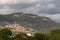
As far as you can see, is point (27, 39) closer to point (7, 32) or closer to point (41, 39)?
point (41, 39)

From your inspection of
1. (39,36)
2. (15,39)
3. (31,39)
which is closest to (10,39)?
(15,39)

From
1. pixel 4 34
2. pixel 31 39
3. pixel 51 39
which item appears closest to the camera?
pixel 51 39

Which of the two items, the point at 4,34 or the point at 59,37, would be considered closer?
the point at 59,37

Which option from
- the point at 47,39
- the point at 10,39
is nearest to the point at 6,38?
the point at 10,39

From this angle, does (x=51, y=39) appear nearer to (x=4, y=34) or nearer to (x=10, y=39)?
(x=10, y=39)

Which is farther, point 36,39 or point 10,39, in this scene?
point 36,39

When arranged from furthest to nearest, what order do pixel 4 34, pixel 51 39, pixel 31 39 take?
pixel 4 34 < pixel 31 39 < pixel 51 39

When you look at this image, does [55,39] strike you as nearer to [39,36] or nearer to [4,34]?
[39,36]

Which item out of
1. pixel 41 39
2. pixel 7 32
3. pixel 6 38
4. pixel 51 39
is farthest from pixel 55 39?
pixel 7 32
